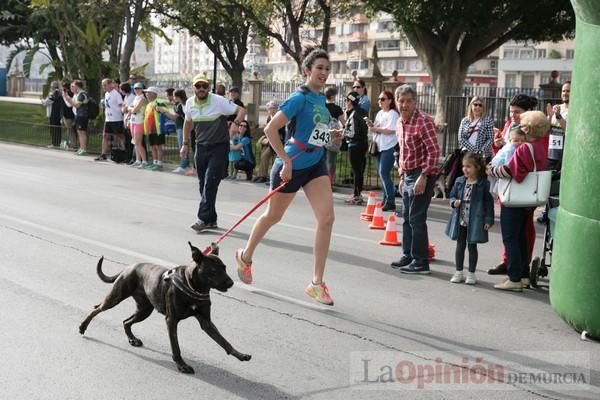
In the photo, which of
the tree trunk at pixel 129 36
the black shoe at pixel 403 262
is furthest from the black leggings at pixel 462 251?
the tree trunk at pixel 129 36

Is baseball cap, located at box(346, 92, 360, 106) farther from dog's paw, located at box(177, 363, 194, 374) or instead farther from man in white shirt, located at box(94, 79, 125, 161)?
dog's paw, located at box(177, 363, 194, 374)

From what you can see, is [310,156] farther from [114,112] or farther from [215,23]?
[215,23]

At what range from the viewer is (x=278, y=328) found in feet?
19.8

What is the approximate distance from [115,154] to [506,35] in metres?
18.2

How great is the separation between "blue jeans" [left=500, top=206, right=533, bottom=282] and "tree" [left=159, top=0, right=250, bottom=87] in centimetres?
2266

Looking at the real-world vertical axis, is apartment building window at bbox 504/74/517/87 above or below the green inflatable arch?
above

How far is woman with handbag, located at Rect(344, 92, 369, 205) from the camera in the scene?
1298cm

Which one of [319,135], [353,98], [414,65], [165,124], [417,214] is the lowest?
[417,214]

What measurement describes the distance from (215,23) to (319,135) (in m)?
37.2

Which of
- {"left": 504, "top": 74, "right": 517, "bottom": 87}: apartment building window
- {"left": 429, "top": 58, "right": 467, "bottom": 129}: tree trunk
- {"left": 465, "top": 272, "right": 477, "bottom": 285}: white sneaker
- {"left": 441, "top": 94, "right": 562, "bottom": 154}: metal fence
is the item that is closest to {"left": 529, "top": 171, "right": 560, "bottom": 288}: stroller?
{"left": 465, "top": 272, "right": 477, "bottom": 285}: white sneaker

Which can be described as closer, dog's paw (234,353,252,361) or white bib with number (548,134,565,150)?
dog's paw (234,353,252,361)

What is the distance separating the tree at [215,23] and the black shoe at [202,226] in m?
19.7

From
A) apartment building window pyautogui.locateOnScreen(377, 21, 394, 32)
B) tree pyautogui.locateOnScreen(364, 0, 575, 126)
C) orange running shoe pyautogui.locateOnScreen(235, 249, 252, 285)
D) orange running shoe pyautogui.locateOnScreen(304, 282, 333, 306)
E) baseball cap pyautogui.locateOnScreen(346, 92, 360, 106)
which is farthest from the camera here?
apartment building window pyautogui.locateOnScreen(377, 21, 394, 32)

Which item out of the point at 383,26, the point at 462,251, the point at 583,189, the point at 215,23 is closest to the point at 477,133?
the point at 462,251
